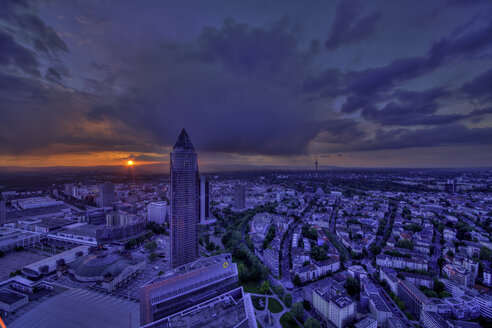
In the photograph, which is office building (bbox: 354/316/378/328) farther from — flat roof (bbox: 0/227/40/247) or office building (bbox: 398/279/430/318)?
flat roof (bbox: 0/227/40/247)

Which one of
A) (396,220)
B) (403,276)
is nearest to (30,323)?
(403,276)

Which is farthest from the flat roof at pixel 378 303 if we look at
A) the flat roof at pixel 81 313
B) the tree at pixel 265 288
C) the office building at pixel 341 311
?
the flat roof at pixel 81 313

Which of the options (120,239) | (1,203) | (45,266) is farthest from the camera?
(1,203)

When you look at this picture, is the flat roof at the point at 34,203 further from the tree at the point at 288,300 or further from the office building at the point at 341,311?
the office building at the point at 341,311

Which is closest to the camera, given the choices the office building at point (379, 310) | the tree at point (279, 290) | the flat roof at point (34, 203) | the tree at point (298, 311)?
the office building at point (379, 310)

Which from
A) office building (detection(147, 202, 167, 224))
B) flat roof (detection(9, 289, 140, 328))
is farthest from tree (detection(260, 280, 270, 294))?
office building (detection(147, 202, 167, 224))

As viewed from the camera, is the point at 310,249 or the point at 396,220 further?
the point at 396,220

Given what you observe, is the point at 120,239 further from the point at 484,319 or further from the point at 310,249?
the point at 484,319
